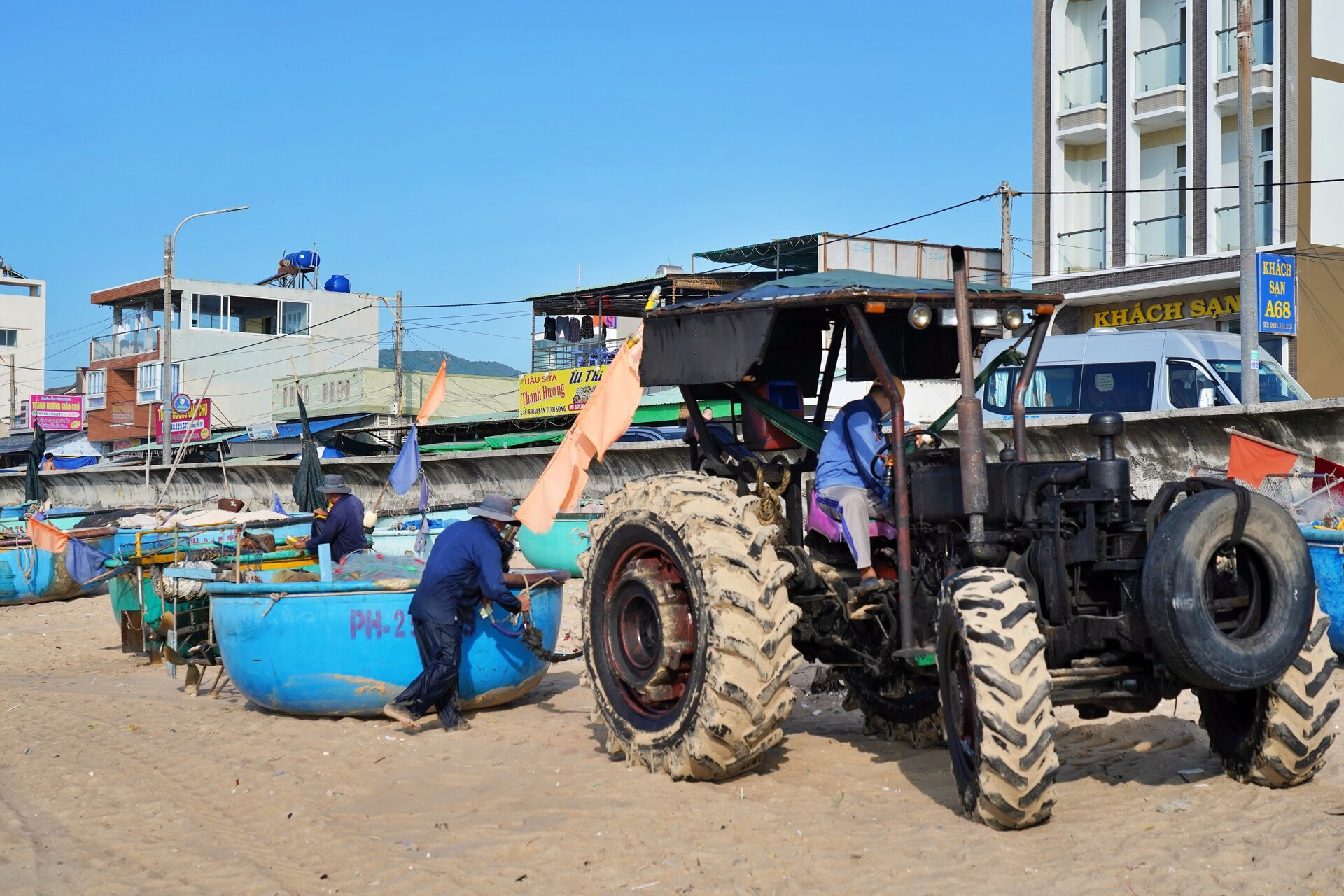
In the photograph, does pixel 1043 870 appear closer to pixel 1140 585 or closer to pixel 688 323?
pixel 1140 585

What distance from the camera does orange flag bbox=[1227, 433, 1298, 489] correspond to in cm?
1264

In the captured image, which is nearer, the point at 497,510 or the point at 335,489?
the point at 497,510

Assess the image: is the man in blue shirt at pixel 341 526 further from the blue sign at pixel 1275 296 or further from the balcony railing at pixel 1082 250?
the balcony railing at pixel 1082 250

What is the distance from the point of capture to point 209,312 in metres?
60.7

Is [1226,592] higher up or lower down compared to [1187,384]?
lower down

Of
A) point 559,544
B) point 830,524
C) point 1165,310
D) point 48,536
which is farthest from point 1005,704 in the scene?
point 1165,310

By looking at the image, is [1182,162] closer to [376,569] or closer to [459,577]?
[376,569]

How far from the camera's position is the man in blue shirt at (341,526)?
1283cm

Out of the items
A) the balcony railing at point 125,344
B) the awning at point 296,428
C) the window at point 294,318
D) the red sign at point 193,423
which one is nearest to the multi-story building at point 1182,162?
the red sign at point 193,423

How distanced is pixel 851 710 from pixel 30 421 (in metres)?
72.1

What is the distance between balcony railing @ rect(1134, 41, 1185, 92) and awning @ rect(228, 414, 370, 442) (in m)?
31.1

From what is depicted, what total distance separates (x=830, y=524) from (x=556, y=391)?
30.7 m

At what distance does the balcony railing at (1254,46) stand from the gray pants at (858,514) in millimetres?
24321

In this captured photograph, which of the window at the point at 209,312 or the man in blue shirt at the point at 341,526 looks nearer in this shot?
the man in blue shirt at the point at 341,526
